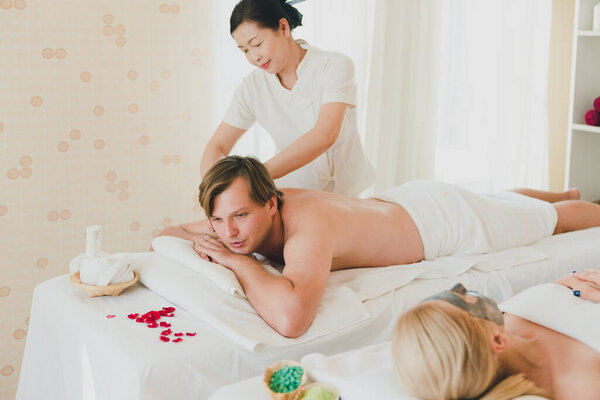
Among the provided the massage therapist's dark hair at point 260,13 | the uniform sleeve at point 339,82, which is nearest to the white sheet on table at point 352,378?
the uniform sleeve at point 339,82

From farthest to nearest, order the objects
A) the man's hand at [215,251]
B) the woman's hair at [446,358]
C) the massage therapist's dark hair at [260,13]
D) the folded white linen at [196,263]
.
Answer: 1. the massage therapist's dark hair at [260,13]
2. the man's hand at [215,251]
3. the folded white linen at [196,263]
4. the woman's hair at [446,358]

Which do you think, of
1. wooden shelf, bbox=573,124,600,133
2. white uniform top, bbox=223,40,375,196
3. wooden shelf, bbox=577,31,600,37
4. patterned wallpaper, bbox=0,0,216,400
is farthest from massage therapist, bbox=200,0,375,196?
wooden shelf, bbox=577,31,600,37

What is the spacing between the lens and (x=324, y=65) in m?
2.26

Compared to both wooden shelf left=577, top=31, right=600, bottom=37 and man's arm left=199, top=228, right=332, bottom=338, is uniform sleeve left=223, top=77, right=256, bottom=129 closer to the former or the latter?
man's arm left=199, top=228, right=332, bottom=338

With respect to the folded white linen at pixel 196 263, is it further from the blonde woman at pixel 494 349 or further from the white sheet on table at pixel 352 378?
the blonde woman at pixel 494 349

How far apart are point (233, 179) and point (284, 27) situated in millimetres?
725

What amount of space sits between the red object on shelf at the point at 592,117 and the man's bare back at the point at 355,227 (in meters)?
1.59

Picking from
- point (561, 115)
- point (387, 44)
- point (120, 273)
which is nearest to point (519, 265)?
point (120, 273)

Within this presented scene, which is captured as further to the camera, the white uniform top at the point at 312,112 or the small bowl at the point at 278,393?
the white uniform top at the point at 312,112

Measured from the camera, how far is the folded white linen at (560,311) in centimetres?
137

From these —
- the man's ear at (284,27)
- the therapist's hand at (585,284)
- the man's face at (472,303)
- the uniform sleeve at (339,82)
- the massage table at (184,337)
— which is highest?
the man's ear at (284,27)

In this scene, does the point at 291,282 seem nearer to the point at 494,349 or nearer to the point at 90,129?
the point at 494,349

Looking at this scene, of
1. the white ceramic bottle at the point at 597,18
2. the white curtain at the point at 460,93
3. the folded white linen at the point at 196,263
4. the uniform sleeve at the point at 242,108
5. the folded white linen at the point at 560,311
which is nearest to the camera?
the folded white linen at the point at 560,311

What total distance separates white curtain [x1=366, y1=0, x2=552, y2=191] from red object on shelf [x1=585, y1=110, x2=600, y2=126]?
2.81 feet
